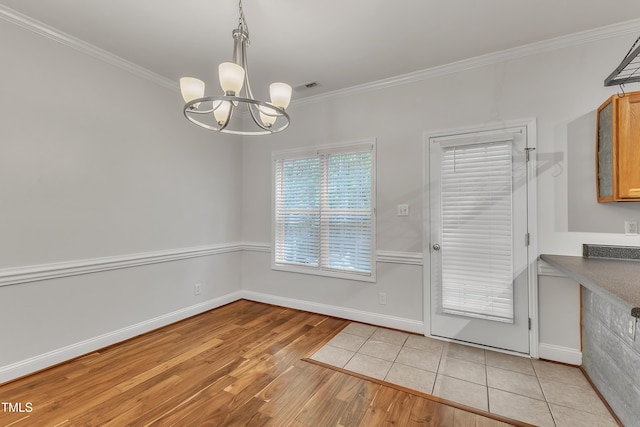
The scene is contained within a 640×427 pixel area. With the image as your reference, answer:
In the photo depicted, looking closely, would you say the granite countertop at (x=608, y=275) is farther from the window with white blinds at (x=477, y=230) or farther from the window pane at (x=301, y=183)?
the window pane at (x=301, y=183)

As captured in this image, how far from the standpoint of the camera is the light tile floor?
6.10 ft

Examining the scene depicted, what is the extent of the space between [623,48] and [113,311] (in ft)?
16.3

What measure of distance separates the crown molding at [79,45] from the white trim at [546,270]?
412 cm

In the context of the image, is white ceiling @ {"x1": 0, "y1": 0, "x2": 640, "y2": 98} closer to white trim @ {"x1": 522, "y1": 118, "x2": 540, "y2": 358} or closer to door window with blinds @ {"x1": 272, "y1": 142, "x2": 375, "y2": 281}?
white trim @ {"x1": 522, "y1": 118, "x2": 540, "y2": 358}

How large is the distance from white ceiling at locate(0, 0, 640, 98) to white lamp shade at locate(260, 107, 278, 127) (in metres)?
0.82

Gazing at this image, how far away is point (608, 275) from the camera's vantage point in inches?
67.8

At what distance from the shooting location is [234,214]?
4.12 metres

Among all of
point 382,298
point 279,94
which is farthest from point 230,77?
point 382,298

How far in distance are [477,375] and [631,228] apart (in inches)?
64.6

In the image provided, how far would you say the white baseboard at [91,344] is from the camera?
2188 millimetres

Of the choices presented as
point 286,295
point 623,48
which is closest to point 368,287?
point 286,295

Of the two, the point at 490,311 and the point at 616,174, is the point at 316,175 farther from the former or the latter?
the point at 616,174

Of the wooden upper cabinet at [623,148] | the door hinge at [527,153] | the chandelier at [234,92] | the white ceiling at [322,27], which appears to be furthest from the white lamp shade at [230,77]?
the wooden upper cabinet at [623,148]

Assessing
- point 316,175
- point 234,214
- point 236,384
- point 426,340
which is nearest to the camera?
point 236,384
